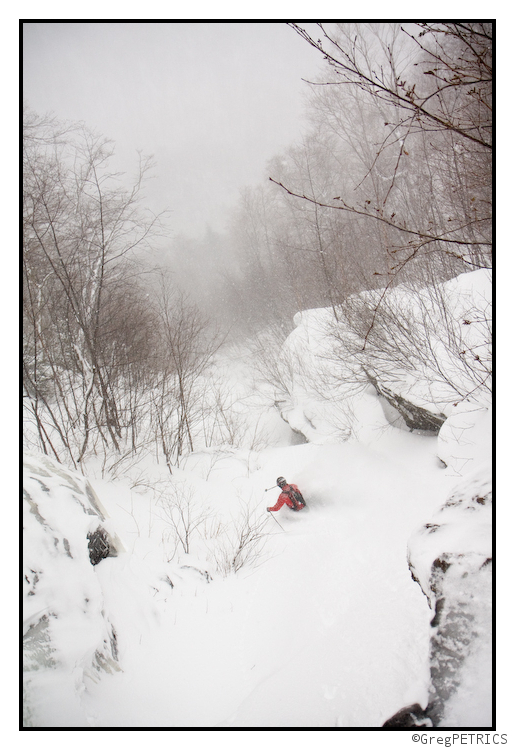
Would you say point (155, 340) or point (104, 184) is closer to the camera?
point (104, 184)

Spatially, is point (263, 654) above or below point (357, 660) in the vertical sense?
below

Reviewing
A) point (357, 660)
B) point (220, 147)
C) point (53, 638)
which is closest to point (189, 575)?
point (53, 638)

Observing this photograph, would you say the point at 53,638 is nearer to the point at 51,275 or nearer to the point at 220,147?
the point at 51,275

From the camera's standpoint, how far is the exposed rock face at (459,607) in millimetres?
2021

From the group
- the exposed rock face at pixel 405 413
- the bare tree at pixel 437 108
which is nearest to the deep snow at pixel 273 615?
the exposed rock face at pixel 405 413

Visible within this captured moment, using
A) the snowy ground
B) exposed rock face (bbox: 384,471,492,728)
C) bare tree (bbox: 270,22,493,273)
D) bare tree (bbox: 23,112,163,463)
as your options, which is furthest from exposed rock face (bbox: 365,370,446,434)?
bare tree (bbox: 23,112,163,463)

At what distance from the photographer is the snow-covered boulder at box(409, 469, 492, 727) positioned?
6.63 feet

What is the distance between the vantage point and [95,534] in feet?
11.2

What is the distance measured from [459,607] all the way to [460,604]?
Result: 0.02 m

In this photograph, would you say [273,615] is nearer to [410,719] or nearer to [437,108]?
[410,719]

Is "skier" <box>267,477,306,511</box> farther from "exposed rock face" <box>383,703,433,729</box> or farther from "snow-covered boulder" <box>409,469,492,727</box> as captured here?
"exposed rock face" <box>383,703,433,729</box>

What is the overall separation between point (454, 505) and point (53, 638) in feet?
10.7

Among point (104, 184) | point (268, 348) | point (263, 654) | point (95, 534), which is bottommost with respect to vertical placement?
point (263, 654)

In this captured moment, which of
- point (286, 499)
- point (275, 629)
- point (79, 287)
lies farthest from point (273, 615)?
point (79, 287)
